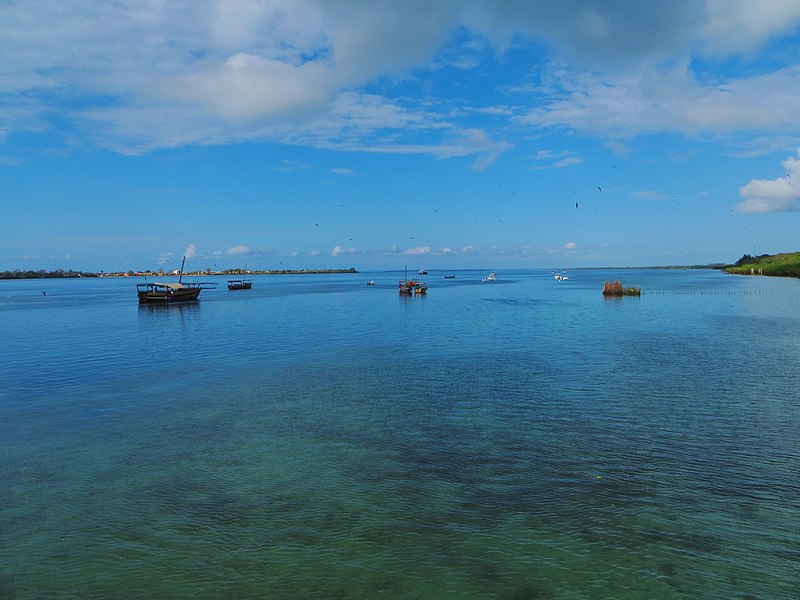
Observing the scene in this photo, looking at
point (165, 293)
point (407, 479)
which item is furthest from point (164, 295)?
point (407, 479)

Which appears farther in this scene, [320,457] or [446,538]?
[320,457]

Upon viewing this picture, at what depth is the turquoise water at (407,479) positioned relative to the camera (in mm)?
10367

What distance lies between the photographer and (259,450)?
688 inches

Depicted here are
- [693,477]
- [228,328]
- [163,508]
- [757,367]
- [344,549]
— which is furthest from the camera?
[228,328]

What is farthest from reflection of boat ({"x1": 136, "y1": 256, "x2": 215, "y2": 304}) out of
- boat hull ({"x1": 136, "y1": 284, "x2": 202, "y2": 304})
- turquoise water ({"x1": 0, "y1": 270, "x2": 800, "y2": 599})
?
turquoise water ({"x1": 0, "y1": 270, "x2": 800, "y2": 599})

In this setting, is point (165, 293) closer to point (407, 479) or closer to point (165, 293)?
point (165, 293)

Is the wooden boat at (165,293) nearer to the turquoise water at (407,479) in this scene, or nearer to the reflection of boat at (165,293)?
the reflection of boat at (165,293)

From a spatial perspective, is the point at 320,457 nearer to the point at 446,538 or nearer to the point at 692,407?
the point at 446,538

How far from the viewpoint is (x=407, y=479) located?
14.9m

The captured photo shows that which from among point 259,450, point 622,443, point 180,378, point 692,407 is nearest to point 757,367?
point 692,407

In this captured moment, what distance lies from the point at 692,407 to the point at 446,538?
600 inches

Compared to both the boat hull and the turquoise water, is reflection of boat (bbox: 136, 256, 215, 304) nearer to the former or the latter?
the boat hull

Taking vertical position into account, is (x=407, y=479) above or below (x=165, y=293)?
below

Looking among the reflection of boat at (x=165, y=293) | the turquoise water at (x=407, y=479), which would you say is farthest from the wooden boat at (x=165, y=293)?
the turquoise water at (x=407, y=479)
